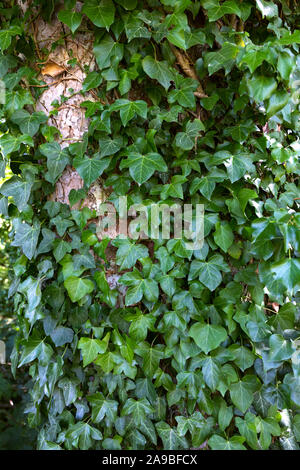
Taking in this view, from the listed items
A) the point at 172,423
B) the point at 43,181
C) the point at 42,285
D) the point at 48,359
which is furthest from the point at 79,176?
the point at 172,423

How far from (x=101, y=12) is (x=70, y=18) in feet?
0.34

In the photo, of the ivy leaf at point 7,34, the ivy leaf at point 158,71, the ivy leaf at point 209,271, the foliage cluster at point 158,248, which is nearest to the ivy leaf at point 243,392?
the foliage cluster at point 158,248

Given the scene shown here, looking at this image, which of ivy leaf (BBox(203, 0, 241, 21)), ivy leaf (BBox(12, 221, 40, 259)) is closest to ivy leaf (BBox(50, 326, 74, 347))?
ivy leaf (BBox(12, 221, 40, 259))

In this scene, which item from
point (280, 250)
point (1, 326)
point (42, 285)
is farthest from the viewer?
point (1, 326)

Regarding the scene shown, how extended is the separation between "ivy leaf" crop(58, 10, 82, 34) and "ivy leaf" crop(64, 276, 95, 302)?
0.82 m

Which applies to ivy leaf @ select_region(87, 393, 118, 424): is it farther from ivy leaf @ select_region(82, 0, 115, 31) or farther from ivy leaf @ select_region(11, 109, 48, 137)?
ivy leaf @ select_region(82, 0, 115, 31)

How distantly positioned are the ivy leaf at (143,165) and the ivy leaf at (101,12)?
431 millimetres

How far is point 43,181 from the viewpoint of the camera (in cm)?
132

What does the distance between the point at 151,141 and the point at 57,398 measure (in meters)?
0.97

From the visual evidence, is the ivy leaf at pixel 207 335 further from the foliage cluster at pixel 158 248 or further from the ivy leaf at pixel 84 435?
the ivy leaf at pixel 84 435

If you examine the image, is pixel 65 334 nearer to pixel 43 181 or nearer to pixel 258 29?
pixel 43 181

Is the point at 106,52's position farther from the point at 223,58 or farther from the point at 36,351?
the point at 36,351

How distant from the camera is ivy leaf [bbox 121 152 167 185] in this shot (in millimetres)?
1172

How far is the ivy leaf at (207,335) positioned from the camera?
118 cm
